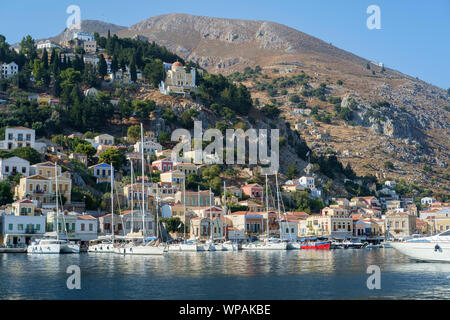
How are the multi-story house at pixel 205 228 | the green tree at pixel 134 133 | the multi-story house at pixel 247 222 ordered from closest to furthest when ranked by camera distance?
1. the multi-story house at pixel 205 228
2. the multi-story house at pixel 247 222
3. the green tree at pixel 134 133

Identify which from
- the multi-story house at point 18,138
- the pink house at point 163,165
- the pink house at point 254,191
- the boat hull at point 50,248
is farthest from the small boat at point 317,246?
the multi-story house at point 18,138

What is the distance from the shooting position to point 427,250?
4291 centimetres

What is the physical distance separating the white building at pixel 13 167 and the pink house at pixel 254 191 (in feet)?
108

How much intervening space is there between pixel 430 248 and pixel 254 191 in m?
51.3

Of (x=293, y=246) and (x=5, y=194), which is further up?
(x=5, y=194)

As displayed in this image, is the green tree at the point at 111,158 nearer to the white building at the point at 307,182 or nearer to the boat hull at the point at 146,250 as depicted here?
the white building at the point at 307,182

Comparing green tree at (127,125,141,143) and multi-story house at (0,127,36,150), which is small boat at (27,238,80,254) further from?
green tree at (127,125,141,143)

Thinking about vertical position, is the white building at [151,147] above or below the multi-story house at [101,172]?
above

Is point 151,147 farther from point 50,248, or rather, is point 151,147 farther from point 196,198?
point 50,248

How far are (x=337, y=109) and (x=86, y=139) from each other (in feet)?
303

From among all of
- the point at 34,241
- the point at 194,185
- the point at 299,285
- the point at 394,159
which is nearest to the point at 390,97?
the point at 394,159

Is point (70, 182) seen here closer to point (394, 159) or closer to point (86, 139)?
point (86, 139)

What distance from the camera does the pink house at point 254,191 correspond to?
3644 inches

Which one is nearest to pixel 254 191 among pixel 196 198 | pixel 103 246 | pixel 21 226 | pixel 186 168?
pixel 186 168
